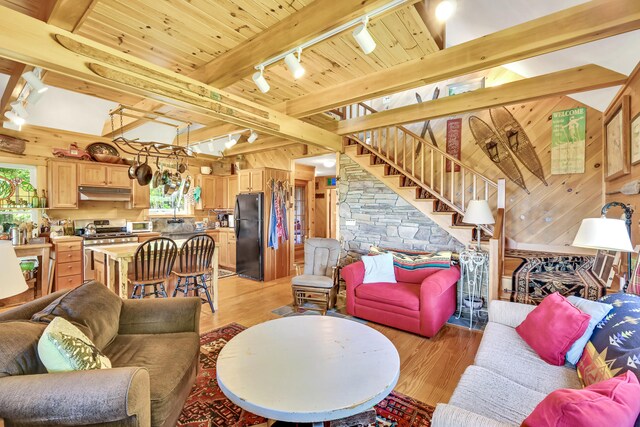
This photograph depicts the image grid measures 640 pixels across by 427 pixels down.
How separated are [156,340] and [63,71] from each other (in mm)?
1984

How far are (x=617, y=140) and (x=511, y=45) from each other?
162 centimetres

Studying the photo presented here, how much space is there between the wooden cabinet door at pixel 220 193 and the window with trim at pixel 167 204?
61 centimetres

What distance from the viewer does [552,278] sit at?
10.1 ft

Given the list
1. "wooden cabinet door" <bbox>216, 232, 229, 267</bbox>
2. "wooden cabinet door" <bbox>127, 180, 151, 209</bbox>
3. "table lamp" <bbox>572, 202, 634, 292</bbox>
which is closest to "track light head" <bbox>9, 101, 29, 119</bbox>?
"wooden cabinet door" <bbox>127, 180, 151, 209</bbox>

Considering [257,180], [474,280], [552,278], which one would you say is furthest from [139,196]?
[552,278]

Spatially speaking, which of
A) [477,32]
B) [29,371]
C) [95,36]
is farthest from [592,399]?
[95,36]

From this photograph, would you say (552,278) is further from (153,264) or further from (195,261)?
(153,264)

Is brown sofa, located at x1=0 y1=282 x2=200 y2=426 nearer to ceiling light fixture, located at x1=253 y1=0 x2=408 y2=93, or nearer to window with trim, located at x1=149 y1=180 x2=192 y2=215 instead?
ceiling light fixture, located at x1=253 y1=0 x2=408 y2=93

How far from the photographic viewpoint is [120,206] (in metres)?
5.50

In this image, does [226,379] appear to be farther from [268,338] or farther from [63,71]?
[63,71]

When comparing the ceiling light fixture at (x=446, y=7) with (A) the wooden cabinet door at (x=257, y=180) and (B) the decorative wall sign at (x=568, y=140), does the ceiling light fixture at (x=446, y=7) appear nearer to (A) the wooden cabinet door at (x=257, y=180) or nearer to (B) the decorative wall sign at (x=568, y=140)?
A: (B) the decorative wall sign at (x=568, y=140)

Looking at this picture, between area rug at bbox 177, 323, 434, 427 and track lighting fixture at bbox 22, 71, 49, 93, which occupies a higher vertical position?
track lighting fixture at bbox 22, 71, 49, 93

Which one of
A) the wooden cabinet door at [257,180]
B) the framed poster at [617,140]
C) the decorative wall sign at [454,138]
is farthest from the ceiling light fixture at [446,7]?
the wooden cabinet door at [257,180]

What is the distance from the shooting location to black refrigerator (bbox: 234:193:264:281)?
5.28 meters
